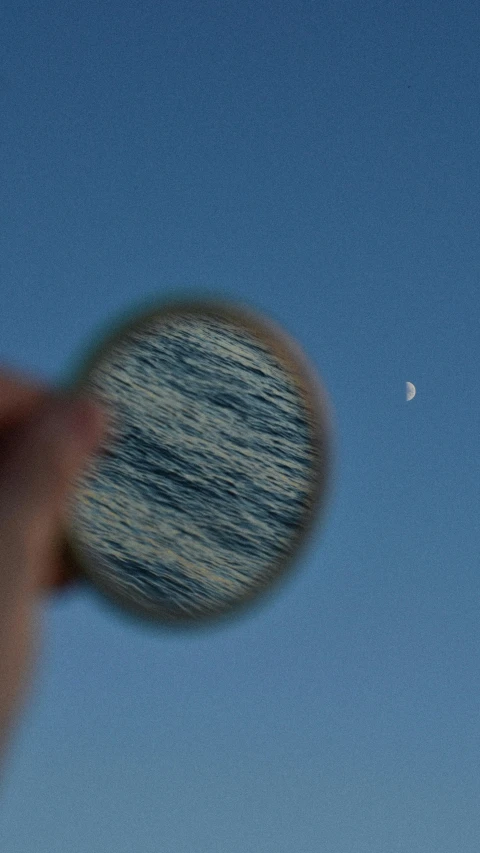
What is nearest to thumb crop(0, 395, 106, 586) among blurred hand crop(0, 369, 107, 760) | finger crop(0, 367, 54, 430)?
blurred hand crop(0, 369, 107, 760)

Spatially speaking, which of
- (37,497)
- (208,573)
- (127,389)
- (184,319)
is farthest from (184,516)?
(37,497)

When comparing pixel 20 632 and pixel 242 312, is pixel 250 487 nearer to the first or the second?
pixel 242 312

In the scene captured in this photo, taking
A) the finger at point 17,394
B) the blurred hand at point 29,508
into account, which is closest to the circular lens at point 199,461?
the finger at point 17,394

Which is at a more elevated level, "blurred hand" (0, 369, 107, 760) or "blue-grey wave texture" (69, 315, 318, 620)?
"blue-grey wave texture" (69, 315, 318, 620)

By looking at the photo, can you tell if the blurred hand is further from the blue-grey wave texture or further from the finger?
the blue-grey wave texture

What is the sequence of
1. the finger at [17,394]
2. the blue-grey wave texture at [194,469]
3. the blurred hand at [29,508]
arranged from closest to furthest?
the blurred hand at [29,508]
the finger at [17,394]
the blue-grey wave texture at [194,469]

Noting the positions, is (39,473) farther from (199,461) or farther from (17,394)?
(199,461)

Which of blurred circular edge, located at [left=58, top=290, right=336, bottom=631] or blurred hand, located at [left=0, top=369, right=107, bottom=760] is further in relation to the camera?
blurred circular edge, located at [left=58, top=290, right=336, bottom=631]

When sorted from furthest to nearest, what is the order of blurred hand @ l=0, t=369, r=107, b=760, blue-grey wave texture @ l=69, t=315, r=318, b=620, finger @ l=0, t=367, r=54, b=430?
1. blue-grey wave texture @ l=69, t=315, r=318, b=620
2. finger @ l=0, t=367, r=54, b=430
3. blurred hand @ l=0, t=369, r=107, b=760

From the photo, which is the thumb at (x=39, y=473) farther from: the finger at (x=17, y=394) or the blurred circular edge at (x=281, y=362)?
the blurred circular edge at (x=281, y=362)
